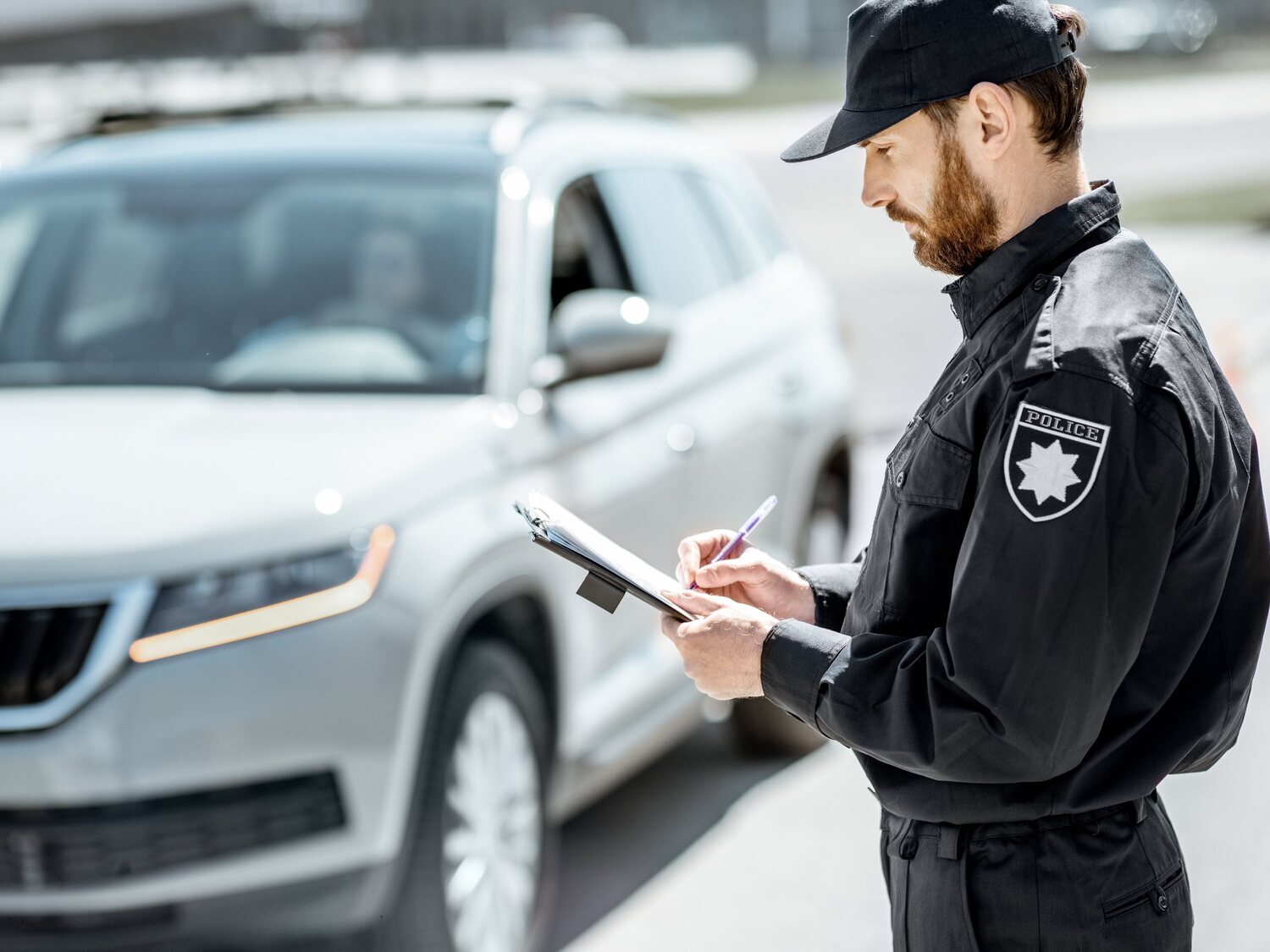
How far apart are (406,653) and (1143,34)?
191 feet

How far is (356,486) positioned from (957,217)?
1.78m

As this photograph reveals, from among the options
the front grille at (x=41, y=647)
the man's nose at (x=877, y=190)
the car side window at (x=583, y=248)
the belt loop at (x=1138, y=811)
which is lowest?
the front grille at (x=41, y=647)

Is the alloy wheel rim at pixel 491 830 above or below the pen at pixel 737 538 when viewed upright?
below

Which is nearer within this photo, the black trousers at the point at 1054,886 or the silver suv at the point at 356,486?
the black trousers at the point at 1054,886

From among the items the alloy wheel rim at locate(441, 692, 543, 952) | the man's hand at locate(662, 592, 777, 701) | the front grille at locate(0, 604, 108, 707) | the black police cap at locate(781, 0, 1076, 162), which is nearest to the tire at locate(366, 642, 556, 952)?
the alloy wheel rim at locate(441, 692, 543, 952)

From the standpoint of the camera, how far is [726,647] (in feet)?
6.46

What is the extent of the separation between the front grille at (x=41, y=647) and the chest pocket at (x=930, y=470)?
1797mm

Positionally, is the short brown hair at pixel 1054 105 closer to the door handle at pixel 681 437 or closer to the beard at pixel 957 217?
the beard at pixel 957 217

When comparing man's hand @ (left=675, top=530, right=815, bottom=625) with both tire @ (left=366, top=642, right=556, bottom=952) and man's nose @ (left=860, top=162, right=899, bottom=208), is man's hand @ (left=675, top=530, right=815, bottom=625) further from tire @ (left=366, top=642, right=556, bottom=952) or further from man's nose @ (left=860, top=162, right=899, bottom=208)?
tire @ (left=366, top=642, right=556, bottom=952)

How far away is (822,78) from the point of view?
158 feet

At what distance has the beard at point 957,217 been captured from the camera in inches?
74.0

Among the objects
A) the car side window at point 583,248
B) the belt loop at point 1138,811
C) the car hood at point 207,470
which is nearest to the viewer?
the belt loop at point 1138,811

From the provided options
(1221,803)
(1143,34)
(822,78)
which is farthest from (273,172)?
(1143,34)

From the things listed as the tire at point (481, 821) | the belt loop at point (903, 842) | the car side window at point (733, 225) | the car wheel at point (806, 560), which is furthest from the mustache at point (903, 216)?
the car side window at point (733, 225)
